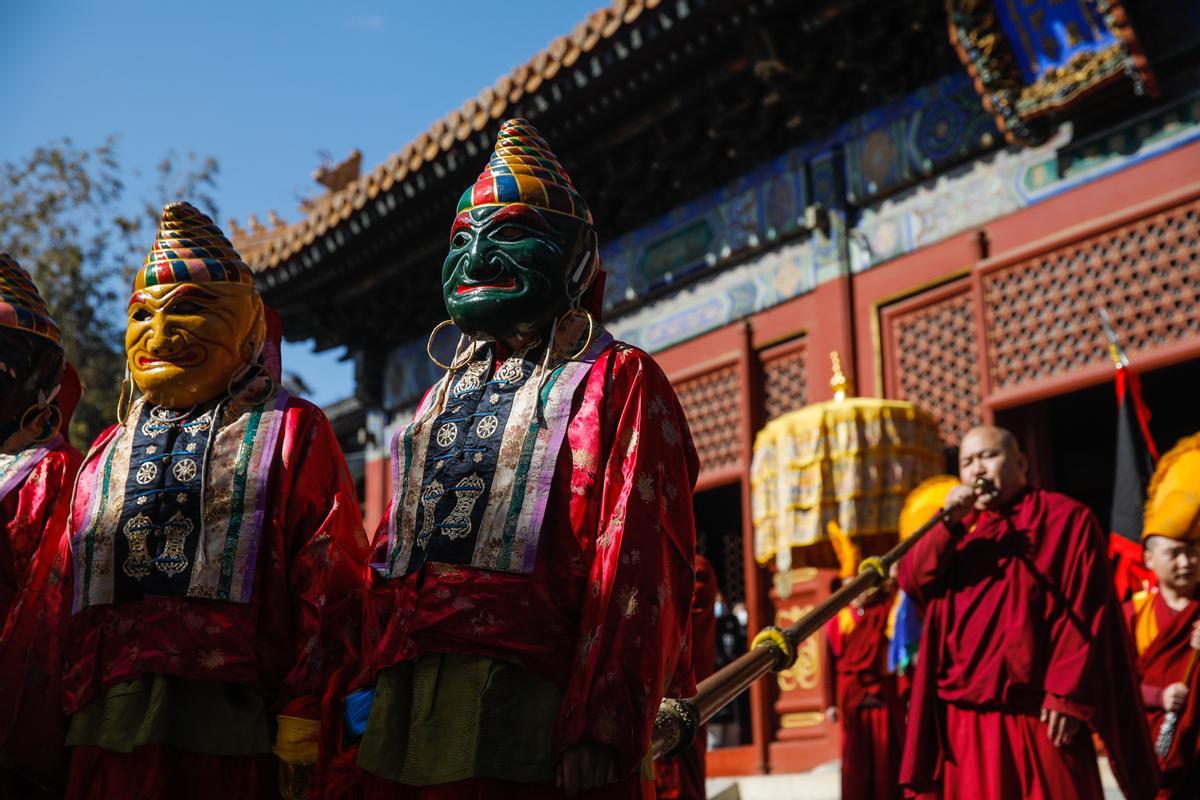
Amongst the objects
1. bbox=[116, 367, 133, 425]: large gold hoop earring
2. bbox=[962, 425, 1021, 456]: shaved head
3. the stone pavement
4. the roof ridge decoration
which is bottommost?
the stone pavement

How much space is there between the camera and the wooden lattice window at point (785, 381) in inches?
334

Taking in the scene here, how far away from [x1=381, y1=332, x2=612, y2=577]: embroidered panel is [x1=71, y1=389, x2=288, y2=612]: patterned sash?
0.58m

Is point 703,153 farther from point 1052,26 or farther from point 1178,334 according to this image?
point 1178,334

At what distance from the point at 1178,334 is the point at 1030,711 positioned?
270 cm

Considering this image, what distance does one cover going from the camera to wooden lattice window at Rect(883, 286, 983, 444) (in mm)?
7539

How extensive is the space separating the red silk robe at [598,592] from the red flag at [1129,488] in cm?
426

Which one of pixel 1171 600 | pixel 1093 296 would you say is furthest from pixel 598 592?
pixel 1093 296

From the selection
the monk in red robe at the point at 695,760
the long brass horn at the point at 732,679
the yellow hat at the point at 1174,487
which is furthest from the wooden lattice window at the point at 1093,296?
the long brass horn at the point at 732,679

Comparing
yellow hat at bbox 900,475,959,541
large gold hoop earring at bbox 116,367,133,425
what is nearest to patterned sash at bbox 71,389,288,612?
large gold hoop earring at bbox 116,367,133,425

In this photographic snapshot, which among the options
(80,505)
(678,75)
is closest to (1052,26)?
(678,75)

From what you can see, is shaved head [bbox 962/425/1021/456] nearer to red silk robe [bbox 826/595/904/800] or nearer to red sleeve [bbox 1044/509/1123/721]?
red sleeve [bbox 1044/509/1123/721]

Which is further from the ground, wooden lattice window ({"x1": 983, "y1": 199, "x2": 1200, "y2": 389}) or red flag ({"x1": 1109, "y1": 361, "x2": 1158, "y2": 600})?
wooden lattice window ({"x1": 983, "y1": 199, "x2": 1200, "y2": 389})

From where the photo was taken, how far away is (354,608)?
344 centimetres

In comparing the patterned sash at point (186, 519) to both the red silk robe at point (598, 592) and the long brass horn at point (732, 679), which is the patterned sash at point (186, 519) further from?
the long brass horn at point (732, 679)
